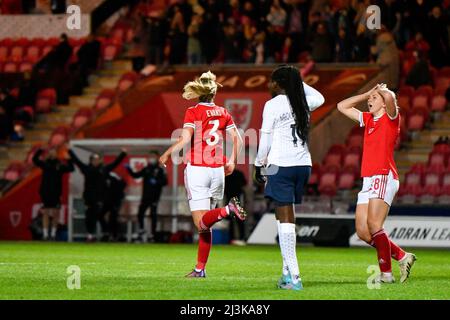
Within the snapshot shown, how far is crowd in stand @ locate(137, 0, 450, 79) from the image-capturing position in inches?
1198

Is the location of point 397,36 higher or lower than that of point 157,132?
higher

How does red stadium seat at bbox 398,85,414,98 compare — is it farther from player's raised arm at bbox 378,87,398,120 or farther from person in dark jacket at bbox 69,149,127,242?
player's raised arm at bbox 378,87,398,120

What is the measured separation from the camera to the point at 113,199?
28.8m

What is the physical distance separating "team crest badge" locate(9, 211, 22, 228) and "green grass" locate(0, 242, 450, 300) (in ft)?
23.0

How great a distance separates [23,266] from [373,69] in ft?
52.0

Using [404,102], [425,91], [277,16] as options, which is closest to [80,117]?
[277,16]

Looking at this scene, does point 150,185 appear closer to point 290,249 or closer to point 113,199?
point 113,199

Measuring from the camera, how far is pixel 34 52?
37250 millimetres

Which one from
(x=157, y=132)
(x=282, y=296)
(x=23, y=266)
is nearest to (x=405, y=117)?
(x=157, y=132)

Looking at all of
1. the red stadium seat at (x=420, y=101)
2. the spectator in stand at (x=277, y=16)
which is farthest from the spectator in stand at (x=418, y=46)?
the spectator in stand at (x=277, y=16)

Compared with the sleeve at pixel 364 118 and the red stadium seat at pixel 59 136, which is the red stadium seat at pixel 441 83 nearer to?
the red stadium seat at pixel 59 136

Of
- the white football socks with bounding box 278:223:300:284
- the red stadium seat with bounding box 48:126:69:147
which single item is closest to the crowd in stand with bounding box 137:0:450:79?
the red stadium seat with bounding box 48:126:69:147
